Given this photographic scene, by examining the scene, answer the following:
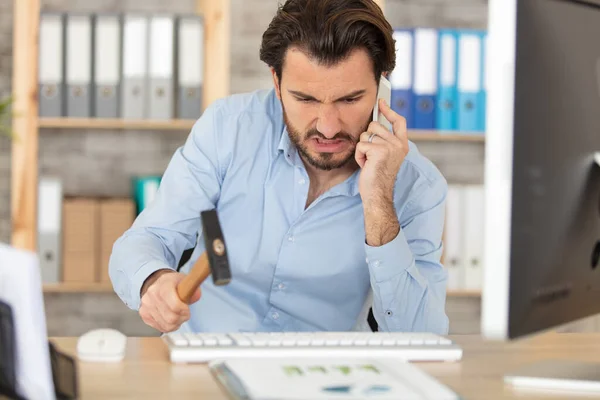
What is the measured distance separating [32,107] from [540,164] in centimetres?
230

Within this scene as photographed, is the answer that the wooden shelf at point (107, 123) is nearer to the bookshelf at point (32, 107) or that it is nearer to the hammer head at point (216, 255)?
the bookshelf at point (32, 107)

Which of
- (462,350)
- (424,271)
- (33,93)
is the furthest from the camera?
(33,93)

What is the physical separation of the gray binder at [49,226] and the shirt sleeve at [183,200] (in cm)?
125

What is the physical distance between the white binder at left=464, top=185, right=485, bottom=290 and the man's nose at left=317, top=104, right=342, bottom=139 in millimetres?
1421

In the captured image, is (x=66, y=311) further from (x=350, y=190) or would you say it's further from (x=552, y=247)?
(x=552, y=247)

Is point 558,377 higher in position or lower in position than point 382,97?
lower

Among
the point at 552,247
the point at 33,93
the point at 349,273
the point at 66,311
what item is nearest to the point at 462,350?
the point at 552,247

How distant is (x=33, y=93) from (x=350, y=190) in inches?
60.6

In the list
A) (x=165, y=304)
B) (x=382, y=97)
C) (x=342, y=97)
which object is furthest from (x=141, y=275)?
(x=382, y=97)

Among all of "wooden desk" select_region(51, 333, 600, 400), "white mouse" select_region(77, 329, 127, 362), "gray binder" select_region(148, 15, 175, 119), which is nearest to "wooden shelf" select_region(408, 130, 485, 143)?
"gray binder" select_region(148, 15, 175, 119)

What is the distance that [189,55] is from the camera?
9.84ft

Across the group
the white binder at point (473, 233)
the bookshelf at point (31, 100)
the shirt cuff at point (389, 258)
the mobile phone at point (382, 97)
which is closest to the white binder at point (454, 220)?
the white binder at point (473, 233)

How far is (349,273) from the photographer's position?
1858 mm

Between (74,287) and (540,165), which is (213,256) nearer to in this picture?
(540,165)
